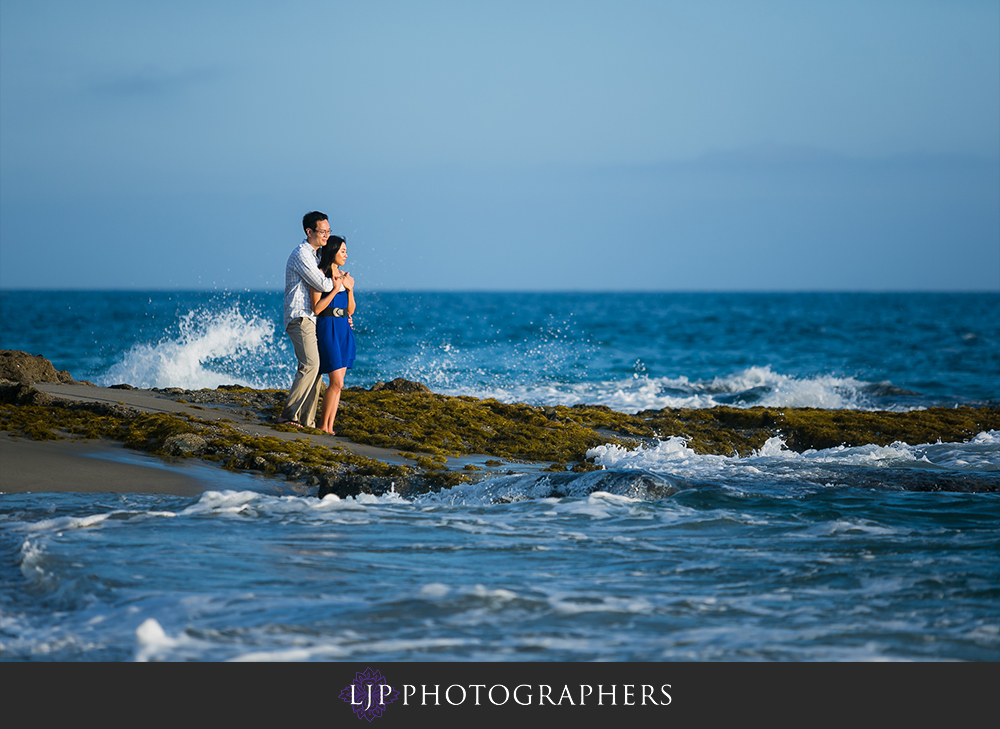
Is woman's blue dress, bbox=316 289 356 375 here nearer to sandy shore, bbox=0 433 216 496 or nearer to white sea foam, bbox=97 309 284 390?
sandy shore, bbox=0 433 216 496

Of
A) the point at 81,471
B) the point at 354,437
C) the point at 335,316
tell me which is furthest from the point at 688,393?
the point at 81,471

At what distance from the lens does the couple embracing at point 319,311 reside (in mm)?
7633

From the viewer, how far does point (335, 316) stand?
25.9 ft

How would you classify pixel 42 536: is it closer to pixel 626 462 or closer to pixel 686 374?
pixel 626 462

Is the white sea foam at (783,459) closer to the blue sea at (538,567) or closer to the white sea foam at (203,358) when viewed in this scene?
the blue sea at (538,567)

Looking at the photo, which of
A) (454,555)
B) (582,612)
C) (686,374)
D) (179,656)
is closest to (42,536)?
(179,656)

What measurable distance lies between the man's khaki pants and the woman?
82mm

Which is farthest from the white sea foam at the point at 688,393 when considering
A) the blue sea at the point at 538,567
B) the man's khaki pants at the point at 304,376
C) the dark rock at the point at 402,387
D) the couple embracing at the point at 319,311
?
the couple embracing at the point at 319,311

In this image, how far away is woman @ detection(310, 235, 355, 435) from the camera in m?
7.74
